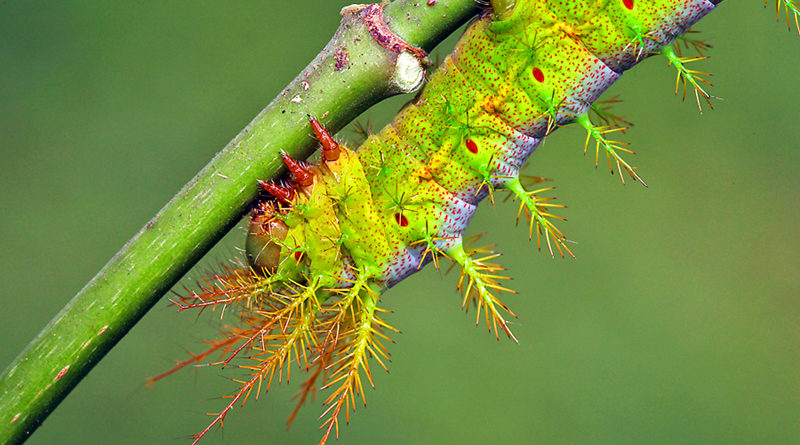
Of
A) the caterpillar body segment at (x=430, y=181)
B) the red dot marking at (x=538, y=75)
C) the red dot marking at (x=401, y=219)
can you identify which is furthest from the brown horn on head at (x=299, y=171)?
the red dot marking at (x=538, y=75)

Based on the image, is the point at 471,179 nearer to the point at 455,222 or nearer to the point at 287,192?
the point at 455,222

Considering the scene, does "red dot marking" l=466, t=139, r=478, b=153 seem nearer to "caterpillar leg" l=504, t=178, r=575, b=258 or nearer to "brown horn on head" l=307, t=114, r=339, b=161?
"caterpillar leg" l=504, t=178, r=575, b=258

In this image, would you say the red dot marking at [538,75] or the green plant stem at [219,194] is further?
the red dot marking at [538,75]

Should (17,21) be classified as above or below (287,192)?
above

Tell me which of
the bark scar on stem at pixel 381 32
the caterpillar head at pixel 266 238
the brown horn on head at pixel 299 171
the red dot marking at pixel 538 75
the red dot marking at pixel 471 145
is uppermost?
the bark scar on stem at pixel 381 32

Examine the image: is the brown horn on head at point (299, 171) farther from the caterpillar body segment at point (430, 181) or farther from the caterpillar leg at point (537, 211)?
the caterpillar leg at point (537, 211)

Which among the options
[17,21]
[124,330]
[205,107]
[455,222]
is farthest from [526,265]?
[17,21]

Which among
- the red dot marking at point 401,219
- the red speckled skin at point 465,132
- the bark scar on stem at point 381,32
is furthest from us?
the red dot marking at point 401,219

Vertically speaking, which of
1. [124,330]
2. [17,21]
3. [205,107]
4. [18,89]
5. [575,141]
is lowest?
[575,141]
